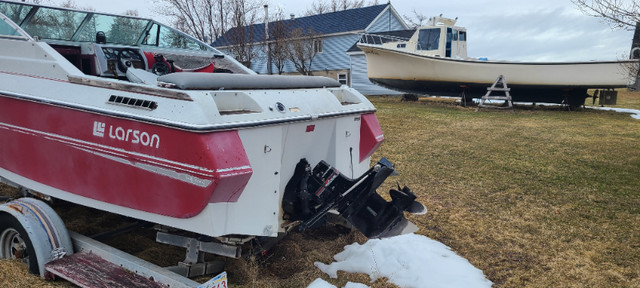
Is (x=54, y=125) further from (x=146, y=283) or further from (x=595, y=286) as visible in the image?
(x=595, y=286)

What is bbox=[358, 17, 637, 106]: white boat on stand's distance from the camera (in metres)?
14.4

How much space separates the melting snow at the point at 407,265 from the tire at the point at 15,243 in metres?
1.88

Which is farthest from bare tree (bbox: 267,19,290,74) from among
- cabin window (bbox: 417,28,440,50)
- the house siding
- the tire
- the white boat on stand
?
the tire

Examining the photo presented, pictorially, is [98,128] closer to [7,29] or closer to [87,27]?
[7,29]

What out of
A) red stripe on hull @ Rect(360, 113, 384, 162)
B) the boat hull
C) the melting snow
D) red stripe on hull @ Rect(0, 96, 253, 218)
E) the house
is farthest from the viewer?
the house

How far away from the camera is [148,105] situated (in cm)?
275

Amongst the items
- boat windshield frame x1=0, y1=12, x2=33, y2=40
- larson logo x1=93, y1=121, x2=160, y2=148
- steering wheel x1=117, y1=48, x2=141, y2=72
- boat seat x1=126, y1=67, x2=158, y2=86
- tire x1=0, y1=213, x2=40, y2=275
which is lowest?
tire x1=0, y1=213, x2=40, y2=275

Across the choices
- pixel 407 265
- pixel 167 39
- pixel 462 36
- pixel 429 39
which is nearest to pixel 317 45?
pixel 429 39

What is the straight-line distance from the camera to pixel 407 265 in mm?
3605

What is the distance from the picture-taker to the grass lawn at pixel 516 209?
11.8ft

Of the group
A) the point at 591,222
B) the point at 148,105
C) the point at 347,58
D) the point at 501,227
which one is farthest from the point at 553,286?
the point at 347,58

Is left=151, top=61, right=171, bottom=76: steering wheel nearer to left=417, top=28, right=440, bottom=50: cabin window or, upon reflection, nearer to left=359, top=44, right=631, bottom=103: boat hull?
left=359, top=44, right=631, bottom=103: boat hull

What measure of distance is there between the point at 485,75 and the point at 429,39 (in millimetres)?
3013

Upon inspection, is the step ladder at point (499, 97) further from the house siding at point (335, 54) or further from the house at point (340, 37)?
the house siding at point (335, 54)
